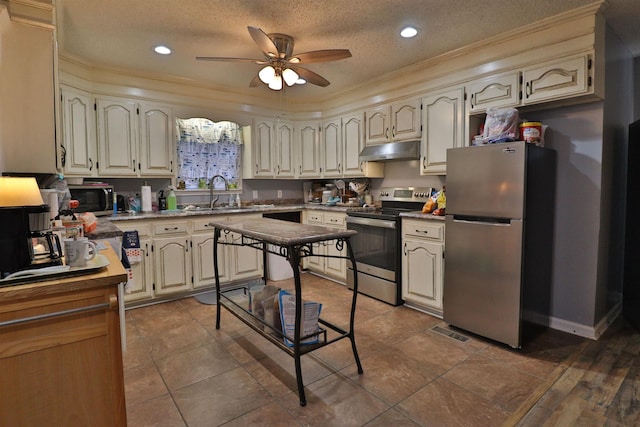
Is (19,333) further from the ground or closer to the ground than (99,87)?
closer to the ground

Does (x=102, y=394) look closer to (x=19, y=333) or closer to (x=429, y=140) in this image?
(x=19, y=333)

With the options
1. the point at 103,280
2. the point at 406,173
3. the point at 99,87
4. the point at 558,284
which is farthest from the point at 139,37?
the point at 558,284

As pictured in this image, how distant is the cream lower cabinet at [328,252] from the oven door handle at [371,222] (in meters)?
0.19

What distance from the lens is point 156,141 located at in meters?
3.75

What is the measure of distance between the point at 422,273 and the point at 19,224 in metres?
2.84

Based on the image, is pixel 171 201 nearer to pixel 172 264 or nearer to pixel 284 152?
pixel 172 264

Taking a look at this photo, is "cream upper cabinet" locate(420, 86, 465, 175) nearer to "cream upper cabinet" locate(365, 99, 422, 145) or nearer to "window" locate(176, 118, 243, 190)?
"cream upper cabinet" locate(365, 99, 422, 145)

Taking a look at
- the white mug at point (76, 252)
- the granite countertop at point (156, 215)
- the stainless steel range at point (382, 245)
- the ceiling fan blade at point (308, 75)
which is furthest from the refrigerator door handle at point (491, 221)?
the white mug at point (76, 252)

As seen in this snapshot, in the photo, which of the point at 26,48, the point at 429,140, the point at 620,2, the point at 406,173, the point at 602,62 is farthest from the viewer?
the point at 406,173

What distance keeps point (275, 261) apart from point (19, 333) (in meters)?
3.10

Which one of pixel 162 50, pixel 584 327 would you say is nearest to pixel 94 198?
pixel 162 50

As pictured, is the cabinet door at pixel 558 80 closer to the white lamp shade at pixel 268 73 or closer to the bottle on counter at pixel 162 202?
the white lamp shade at pixel 268 73

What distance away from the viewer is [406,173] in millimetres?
4004

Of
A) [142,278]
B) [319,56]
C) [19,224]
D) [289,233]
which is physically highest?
[319,56]
